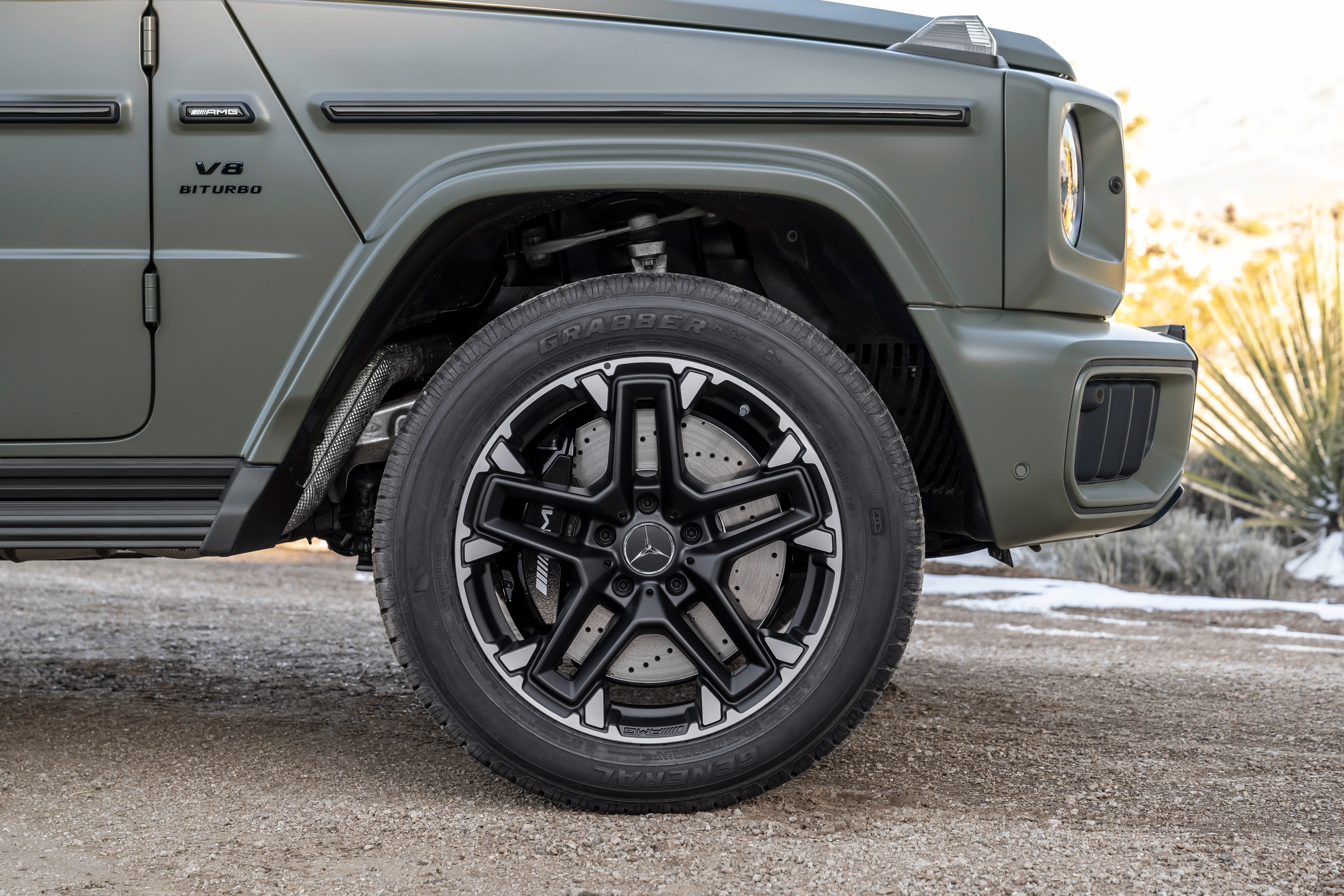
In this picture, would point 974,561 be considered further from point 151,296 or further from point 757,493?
point 151,296

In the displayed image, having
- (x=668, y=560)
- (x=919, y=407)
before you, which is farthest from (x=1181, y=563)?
(x=668, y=560)

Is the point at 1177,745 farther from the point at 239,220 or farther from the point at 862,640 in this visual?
the point at 239,220

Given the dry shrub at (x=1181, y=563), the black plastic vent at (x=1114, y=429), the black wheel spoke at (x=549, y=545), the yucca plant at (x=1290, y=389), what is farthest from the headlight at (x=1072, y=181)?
the yucca plant at (x=1290, y=389)

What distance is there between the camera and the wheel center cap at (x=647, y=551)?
1.98m

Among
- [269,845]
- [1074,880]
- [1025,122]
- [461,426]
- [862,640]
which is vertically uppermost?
[1025,122]

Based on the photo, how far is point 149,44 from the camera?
1941mm

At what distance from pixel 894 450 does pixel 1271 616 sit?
4.31 m

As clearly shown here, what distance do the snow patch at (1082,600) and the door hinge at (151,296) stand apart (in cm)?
448

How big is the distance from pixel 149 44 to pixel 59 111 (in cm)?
21

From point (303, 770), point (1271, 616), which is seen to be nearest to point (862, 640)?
point (303, 770)

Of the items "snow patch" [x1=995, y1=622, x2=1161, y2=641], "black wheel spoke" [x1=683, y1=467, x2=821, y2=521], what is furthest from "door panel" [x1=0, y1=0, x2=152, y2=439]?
"snow patch" [x1=995, y1=622, x2=1161, y2=641]

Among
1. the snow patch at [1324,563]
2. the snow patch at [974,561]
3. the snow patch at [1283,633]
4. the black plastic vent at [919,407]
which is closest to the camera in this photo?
the black plastic vent at [919,407]

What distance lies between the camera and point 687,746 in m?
1.98

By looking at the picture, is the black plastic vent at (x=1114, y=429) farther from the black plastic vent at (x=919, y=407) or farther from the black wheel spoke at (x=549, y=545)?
the black wheel spoke at (x=549, y=545)
